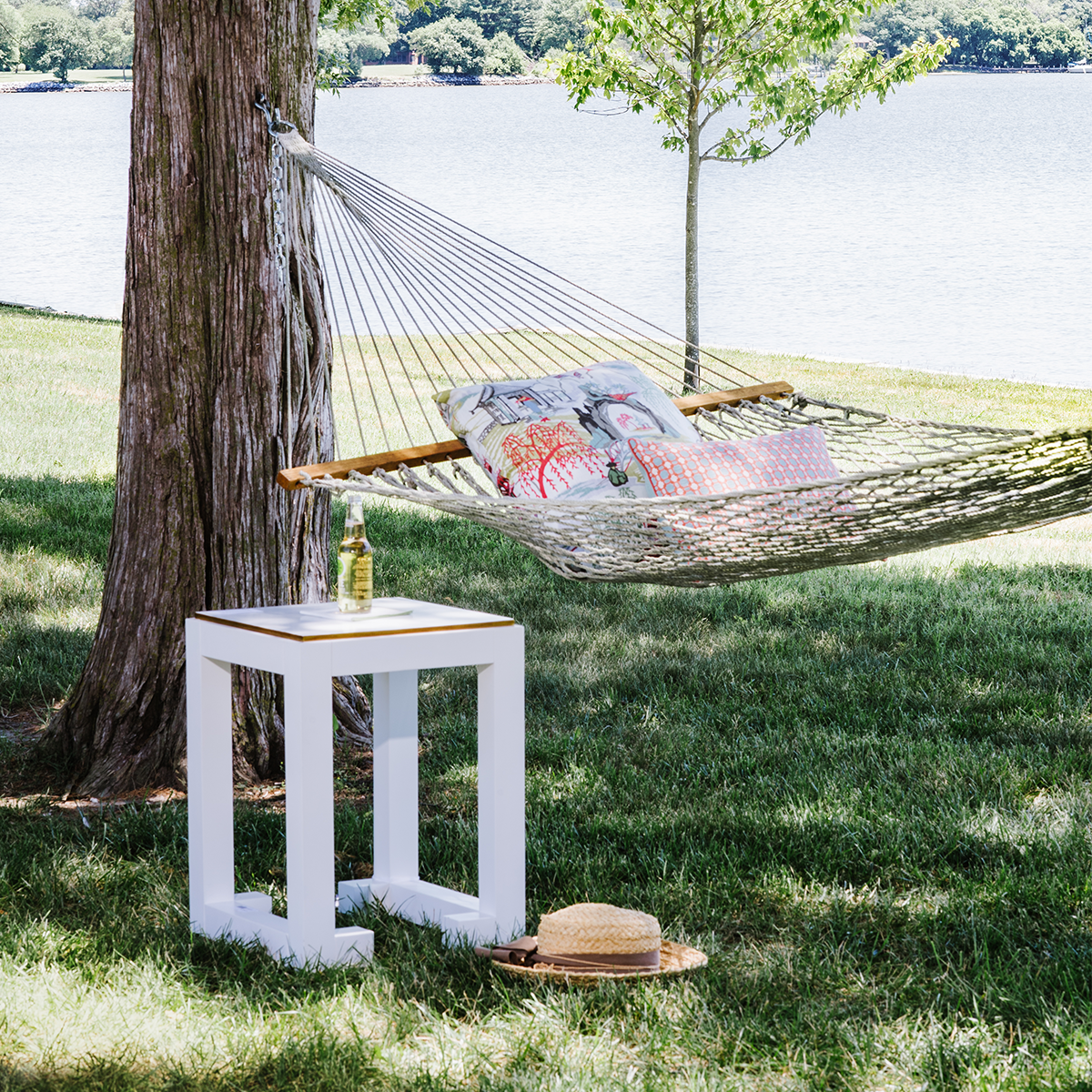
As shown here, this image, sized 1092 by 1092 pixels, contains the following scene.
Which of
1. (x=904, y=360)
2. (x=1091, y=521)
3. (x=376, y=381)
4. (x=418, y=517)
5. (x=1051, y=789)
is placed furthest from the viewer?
(x=904, y=360)

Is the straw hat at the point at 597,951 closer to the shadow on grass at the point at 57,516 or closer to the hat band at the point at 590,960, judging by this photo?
the hat band at the point at 590,960

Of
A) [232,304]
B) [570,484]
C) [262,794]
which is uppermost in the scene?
[232,304]

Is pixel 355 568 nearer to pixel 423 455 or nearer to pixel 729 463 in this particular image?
pixel 423 455

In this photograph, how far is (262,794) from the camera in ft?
8.58

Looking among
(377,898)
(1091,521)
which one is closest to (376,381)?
(1091,521)

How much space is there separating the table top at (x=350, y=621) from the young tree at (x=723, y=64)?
5153mm

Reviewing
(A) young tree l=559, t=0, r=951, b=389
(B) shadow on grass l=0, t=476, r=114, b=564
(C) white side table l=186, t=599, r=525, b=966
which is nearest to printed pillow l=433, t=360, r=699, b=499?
(C) white side table l=186, t=599, r=525, b=966

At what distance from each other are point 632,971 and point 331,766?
473mm

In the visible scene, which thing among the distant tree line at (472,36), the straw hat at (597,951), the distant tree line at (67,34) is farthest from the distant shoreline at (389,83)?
the straw hat at (597,951)

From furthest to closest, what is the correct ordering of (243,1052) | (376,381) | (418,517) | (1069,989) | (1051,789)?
(376,381) < (418,517) < (1051,789) < (1069,989) < (243,1052)

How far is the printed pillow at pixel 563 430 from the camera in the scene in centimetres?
255

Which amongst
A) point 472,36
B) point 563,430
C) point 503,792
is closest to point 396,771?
point 503,792

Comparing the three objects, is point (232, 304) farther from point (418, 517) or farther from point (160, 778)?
point (418, 517)

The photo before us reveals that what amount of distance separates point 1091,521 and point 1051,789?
312 cm
